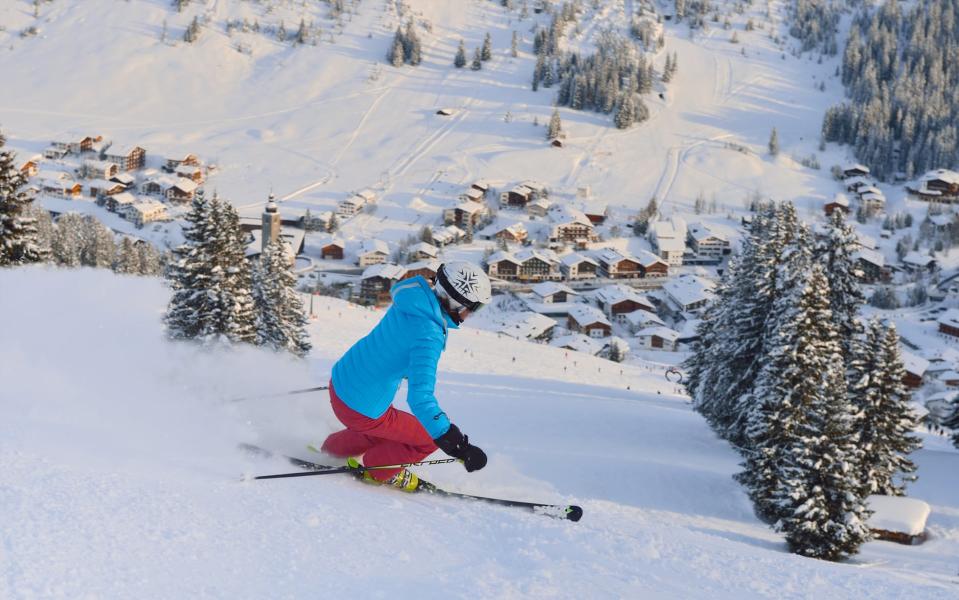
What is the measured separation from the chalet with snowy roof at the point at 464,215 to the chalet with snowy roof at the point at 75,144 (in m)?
44.5

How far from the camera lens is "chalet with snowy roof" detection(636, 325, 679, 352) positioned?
6375cm

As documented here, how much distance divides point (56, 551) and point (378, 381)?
2.63 metres

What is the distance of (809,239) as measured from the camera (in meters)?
22.5

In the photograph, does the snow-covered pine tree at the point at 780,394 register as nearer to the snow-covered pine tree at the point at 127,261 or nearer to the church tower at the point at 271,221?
the church tower at the point at 271,221

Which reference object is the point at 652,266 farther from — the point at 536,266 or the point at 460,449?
the point at 460,449

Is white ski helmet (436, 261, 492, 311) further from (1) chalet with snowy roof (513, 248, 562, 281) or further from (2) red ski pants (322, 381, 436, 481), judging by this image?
(1) chalet with snowy roof (513, 248, 562, 281)

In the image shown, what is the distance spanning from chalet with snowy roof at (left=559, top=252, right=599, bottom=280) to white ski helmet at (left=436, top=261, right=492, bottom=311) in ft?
245

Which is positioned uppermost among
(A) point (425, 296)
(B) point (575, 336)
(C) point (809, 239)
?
(A) point (425, 296)

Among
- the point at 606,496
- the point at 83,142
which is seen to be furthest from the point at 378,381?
the point at 83,142

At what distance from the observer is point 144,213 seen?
84688 mm

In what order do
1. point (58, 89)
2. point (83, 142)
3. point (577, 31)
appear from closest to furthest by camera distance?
point (83, 142) → point (58, 89) → point (577, 31)

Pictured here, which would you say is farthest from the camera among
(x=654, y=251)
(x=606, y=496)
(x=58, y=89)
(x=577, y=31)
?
(x=577, y=31)

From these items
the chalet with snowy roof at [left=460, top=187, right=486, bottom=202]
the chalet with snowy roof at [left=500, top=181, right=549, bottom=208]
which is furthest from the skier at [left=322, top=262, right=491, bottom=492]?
the chalet with snowy roof at [left=500, top=181, right=549, bottom=208]

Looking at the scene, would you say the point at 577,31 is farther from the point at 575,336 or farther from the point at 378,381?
the point at 378,381
